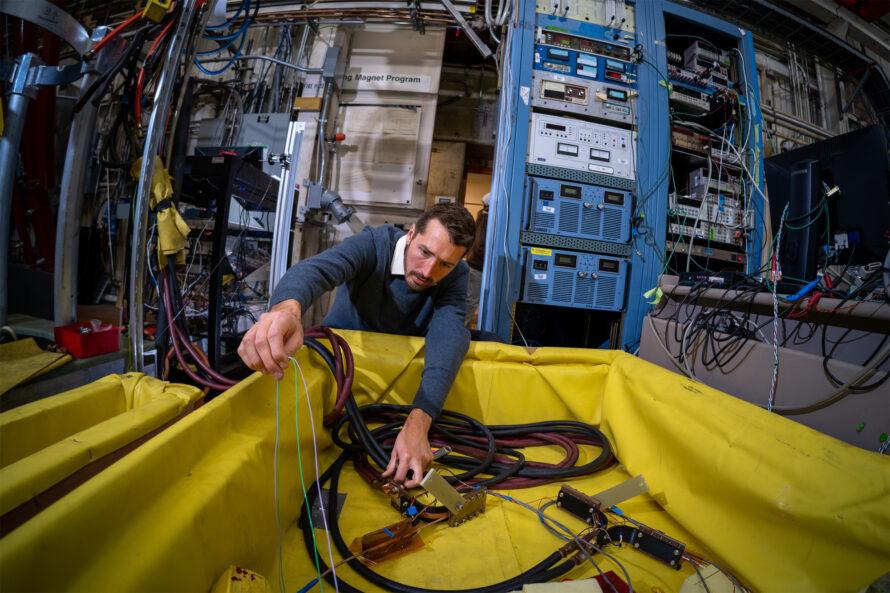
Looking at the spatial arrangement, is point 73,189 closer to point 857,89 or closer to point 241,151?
point 241,151

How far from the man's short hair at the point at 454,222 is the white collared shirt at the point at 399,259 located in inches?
4.6

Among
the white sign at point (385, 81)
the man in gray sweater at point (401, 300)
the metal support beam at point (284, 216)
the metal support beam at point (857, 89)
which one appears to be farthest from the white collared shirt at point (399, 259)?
the metal support beam at point (857, 89)

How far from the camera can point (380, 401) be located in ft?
3.46

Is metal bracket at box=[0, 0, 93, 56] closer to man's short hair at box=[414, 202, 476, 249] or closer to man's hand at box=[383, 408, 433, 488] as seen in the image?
man's short hair at box=[414, 202, 476, 249]

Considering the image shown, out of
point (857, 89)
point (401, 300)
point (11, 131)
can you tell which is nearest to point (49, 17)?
point (11, 131)

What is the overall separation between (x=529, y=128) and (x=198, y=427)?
216cm

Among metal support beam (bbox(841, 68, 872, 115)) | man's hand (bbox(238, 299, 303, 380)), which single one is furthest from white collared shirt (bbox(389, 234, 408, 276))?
metal support beam (bbox(841, 68, 872, 115))

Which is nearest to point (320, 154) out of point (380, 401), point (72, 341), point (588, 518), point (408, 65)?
point (408, 65)

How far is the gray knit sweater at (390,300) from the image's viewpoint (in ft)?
3.13

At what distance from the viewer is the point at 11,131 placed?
4.13 ft

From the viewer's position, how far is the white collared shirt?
1227 millimetres

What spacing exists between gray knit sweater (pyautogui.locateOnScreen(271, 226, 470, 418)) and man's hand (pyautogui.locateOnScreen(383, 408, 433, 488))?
108 millimetres

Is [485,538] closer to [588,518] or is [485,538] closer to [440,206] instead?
[588,518]

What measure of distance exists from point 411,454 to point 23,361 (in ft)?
4.57
